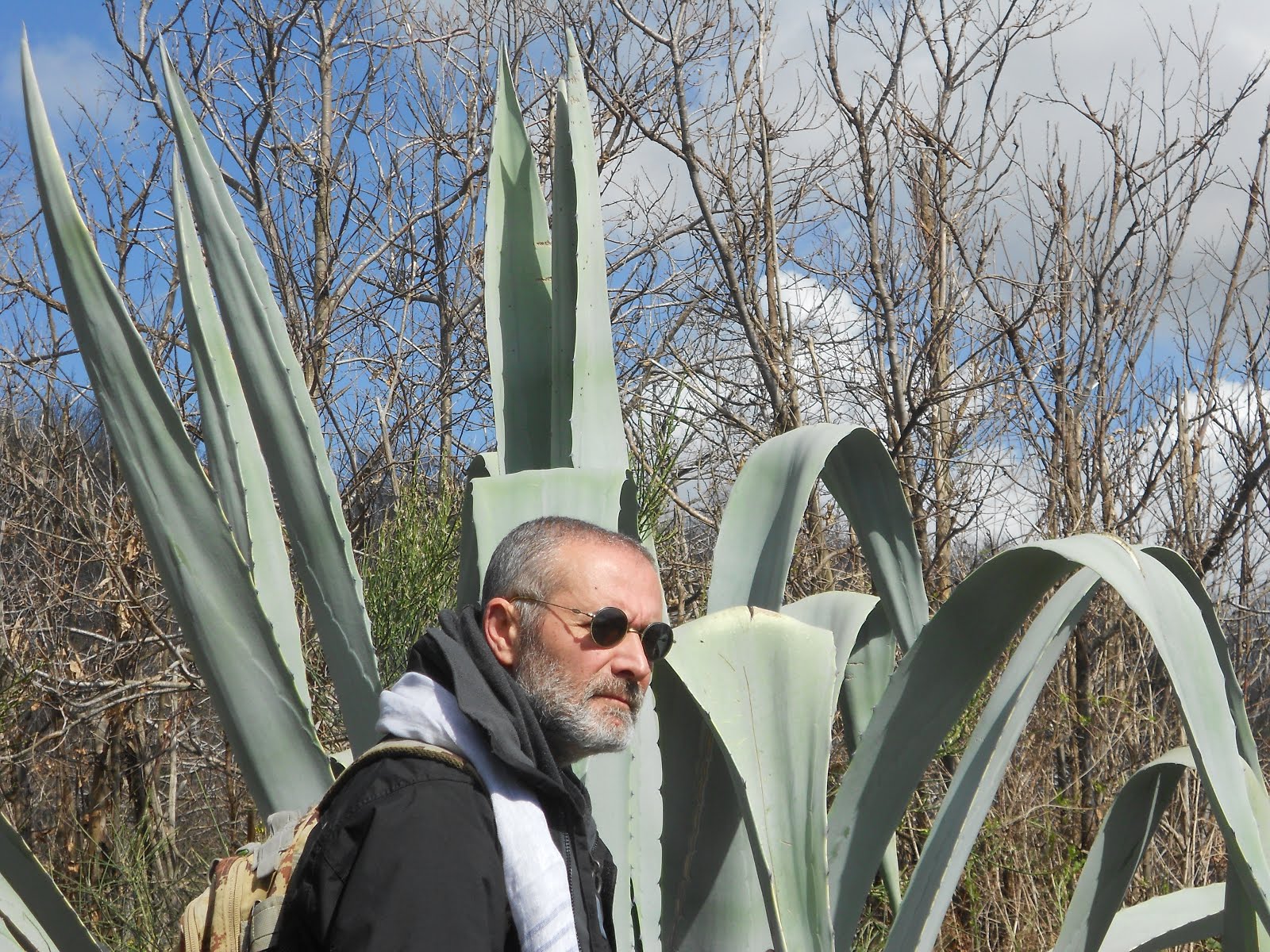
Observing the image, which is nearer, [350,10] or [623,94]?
[623,94]

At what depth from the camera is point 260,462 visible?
1.93 metres

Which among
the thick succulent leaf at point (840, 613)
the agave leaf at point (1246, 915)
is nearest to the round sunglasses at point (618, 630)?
the thick succulent leaf at point (840, 613)

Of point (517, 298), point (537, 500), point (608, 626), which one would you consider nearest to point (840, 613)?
point (537, 500)

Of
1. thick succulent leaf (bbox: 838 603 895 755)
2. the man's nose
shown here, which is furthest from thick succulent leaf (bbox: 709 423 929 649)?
the man's nose

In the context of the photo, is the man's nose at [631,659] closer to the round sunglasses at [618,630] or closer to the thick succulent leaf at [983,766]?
the round sunglasses at [618,630]

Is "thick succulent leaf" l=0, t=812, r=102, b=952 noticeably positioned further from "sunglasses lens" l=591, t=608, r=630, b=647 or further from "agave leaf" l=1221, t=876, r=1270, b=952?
"agave leaf" l=1221, t=876, r=1270, b=952

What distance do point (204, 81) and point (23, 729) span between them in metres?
4.02

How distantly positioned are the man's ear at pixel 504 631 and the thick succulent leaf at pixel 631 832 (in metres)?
0.39

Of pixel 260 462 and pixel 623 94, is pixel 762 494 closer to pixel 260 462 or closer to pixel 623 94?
pixel 260 462

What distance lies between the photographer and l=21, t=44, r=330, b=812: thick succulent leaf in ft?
5.60

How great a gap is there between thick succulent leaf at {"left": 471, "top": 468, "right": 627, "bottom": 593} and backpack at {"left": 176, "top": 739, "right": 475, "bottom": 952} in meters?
0.56

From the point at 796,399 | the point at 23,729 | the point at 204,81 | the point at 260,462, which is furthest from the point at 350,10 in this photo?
the point at 260,462

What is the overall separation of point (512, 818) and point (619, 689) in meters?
0.28

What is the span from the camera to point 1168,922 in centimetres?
213
